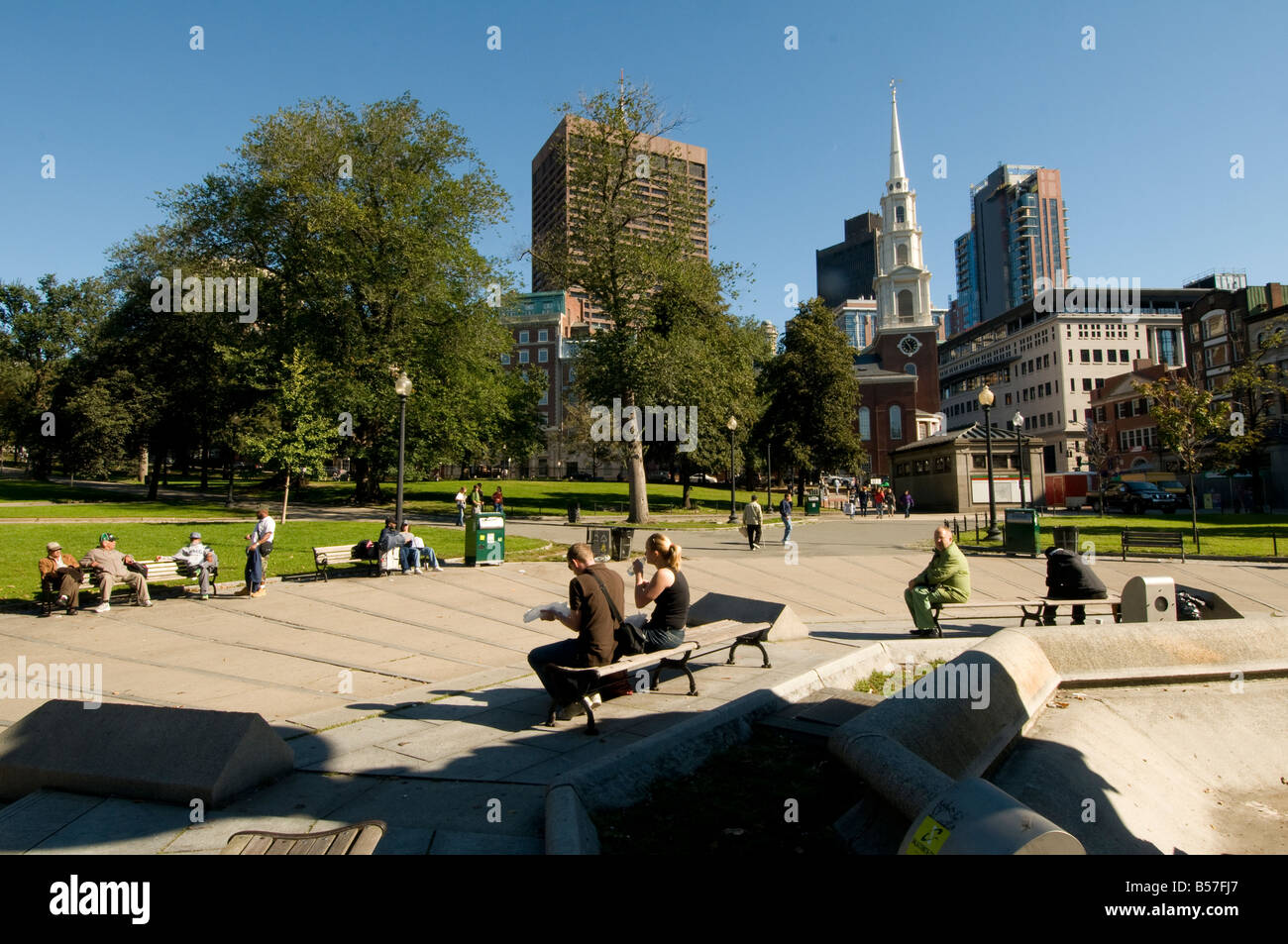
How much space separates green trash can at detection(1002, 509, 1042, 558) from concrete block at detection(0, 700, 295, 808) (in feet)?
70.2

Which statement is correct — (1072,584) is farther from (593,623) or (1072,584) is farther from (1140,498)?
(1140,498)

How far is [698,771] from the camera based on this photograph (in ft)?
16.6

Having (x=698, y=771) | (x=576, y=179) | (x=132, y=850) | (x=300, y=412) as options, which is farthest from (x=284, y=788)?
(x=576, y=179)

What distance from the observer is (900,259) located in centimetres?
8744

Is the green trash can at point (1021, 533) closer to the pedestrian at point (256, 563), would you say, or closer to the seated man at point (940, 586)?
the seated man at point (940, 586)

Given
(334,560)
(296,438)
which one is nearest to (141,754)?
(334,560)

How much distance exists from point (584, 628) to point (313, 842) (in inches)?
109

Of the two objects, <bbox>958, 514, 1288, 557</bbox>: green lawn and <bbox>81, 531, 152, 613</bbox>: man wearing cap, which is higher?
<bbox>81, 531, 152, 613</bbox>: man wearing cap

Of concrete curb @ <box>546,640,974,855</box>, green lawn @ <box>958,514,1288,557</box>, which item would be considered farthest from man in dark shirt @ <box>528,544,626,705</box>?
green lawn @ <box>958,514,1288,557</box>

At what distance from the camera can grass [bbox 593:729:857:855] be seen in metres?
4.00

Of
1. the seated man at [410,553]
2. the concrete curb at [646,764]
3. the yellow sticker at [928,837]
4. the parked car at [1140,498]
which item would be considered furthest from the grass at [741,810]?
the parked car at [1140,498]

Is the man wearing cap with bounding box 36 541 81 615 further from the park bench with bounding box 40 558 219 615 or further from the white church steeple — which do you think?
the white church steeple

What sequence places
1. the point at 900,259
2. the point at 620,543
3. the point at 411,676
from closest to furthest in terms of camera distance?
the point at 411,676, the point at 620,543, the point at 900,259

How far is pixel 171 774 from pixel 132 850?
71 centimetres
